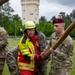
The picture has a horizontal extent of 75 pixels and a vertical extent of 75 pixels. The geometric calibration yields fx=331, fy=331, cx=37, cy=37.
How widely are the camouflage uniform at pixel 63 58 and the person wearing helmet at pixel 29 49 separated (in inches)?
10.4

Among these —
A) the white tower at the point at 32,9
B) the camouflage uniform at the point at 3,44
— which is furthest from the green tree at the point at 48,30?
the camouflage uniform at the point at 3,44

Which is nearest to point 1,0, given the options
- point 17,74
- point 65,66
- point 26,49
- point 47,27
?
point 26,49

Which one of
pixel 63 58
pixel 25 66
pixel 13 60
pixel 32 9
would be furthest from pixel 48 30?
pixel 63 58

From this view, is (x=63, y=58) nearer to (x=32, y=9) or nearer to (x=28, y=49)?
(x=28, y=49)

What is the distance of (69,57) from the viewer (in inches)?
209

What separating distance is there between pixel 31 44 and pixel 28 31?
Answer: 0.21 meters

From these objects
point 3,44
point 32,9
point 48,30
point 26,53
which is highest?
point 26,53

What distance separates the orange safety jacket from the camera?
514 cm

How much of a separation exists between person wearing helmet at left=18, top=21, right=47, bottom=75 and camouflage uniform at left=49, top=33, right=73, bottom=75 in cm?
26

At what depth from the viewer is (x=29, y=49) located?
16.9 ft

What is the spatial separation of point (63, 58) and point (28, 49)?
0.57 meters

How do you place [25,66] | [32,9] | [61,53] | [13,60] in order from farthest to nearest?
[32,9]
[13,60]
[25,66]
[61,53]

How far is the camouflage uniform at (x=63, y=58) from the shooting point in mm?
5137

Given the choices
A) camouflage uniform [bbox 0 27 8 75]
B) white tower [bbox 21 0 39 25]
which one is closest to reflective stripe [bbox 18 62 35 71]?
camouflage uniform [bbox 0 27 8 75]
